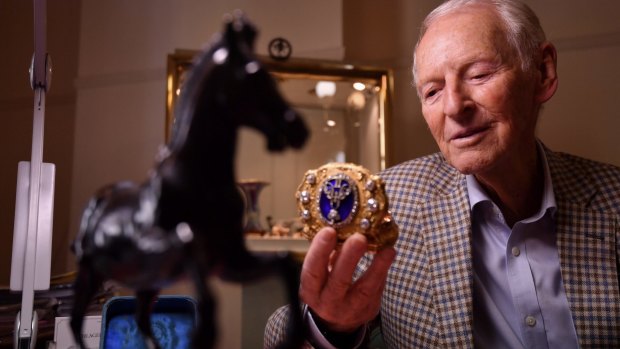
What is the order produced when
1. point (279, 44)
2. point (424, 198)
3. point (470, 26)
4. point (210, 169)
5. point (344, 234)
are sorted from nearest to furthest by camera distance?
1. point (210, 169)
2. point (344, 234)
3. point (470, 26)
4. point (424, 198)
5. point (279, 44)

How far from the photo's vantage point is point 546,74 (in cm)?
108

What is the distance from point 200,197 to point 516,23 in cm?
81

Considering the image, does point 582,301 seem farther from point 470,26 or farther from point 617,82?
point 617,82

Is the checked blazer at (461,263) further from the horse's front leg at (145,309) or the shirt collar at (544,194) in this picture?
the horse's front leg at (145,309)

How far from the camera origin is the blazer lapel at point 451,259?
37.8 inches

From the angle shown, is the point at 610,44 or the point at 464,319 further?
the point at 610,44

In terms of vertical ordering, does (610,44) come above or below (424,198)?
above

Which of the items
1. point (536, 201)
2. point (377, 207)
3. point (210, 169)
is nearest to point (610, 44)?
point (536, 201)

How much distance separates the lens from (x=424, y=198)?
1117mm

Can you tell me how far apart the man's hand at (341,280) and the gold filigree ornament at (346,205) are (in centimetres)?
2

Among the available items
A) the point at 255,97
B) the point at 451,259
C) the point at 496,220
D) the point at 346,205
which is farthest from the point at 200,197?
the point at 496,220

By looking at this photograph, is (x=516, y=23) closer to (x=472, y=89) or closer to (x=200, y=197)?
(x=472, y=89)

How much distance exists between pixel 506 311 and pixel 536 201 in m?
0.25

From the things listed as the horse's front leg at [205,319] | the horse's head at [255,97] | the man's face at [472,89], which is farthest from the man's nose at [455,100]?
the horse's front leg at [205,319]
